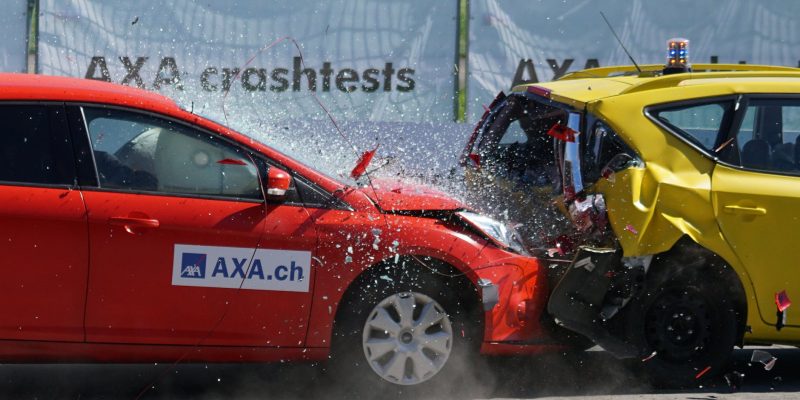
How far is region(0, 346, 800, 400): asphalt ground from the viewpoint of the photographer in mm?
6328

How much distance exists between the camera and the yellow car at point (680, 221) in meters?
6.24

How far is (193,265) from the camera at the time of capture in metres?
5.77

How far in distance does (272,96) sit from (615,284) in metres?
5.05

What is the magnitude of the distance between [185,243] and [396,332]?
3.72 feet

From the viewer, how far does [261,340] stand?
5.91 m

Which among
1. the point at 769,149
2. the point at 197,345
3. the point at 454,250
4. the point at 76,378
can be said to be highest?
the point at 769,149

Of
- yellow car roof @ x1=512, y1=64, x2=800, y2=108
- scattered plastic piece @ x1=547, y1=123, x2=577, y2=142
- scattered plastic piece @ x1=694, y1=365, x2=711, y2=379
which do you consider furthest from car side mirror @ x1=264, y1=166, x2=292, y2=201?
scattered plastic piece @ x1=694, y1=365, x2=711, y2=379

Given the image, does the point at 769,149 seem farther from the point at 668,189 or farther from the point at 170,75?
the point at 170,75

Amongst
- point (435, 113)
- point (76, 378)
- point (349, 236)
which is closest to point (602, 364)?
point (349, 236)

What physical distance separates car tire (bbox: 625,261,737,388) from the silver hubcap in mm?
1087

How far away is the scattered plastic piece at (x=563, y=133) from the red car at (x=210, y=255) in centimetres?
88

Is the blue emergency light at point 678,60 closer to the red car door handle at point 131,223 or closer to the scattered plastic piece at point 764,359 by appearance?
the scattered plastic piece at point 764,359

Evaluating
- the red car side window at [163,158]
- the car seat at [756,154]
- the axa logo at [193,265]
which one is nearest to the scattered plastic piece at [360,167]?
the red car side window at [163,158]

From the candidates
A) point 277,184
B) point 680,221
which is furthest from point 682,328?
point 277,184
